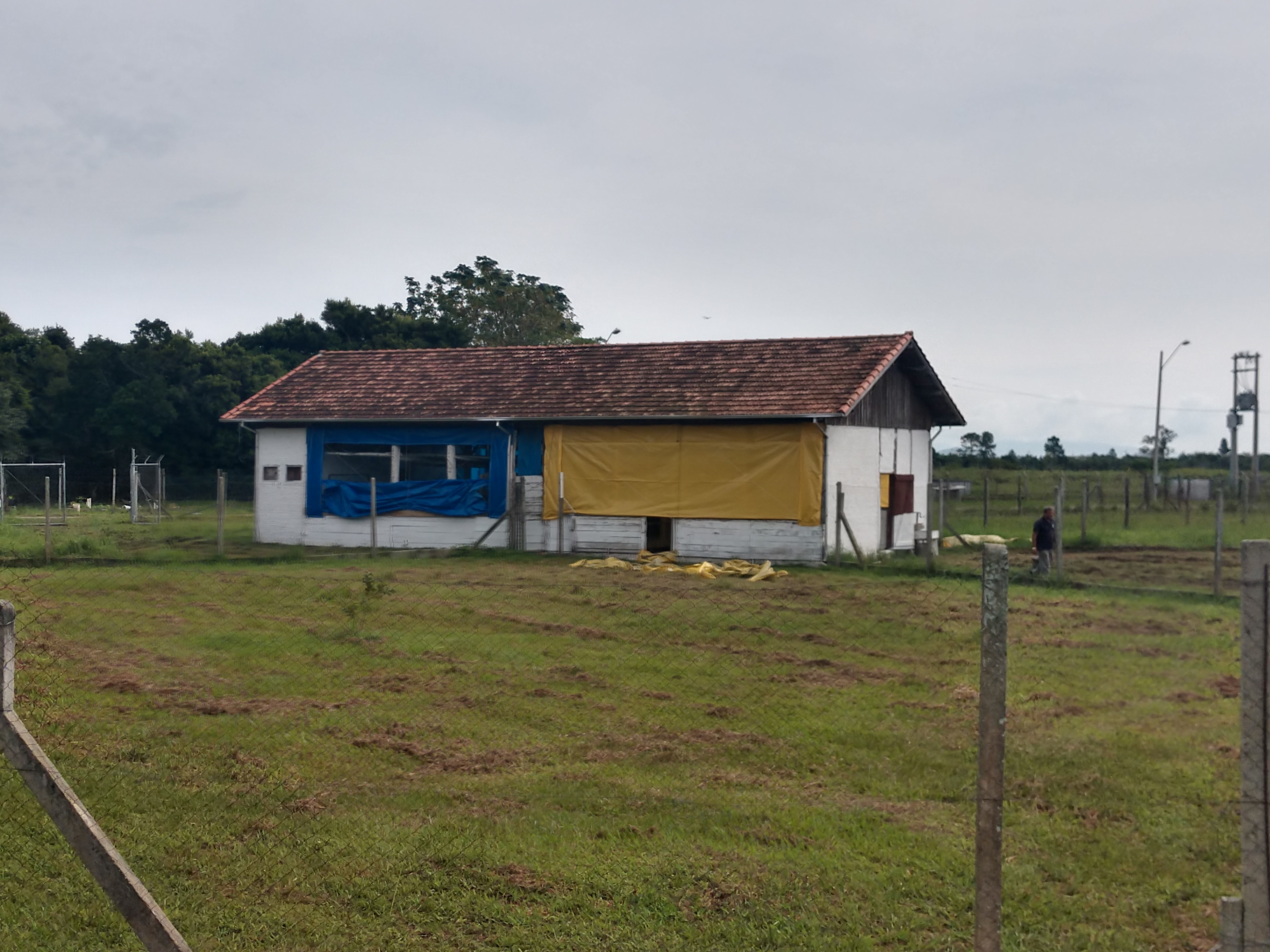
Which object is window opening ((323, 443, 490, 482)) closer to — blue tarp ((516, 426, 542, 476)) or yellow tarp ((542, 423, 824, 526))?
blue tarp ((516, 426, 542, 476))

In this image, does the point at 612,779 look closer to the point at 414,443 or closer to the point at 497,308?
the point at 414,443

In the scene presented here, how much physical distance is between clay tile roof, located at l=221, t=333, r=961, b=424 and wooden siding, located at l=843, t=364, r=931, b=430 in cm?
33

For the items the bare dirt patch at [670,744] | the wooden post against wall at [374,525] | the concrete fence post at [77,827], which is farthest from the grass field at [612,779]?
the wooden post against wall at [374,525]

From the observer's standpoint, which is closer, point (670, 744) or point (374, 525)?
point (670, 744)

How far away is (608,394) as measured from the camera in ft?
78.0

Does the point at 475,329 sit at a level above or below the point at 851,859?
above

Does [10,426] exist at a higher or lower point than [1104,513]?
higher

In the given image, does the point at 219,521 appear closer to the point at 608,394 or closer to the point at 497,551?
the point at 497,551

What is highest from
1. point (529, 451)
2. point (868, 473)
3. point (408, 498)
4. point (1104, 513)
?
point (529, 451)

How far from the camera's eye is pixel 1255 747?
3.86 metres

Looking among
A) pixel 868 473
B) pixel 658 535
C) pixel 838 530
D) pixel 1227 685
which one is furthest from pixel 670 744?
pixel 868 473

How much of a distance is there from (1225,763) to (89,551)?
1918cm

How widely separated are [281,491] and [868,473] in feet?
43.0

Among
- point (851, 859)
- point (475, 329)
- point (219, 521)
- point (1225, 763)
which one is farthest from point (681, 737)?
point (475, 329)
